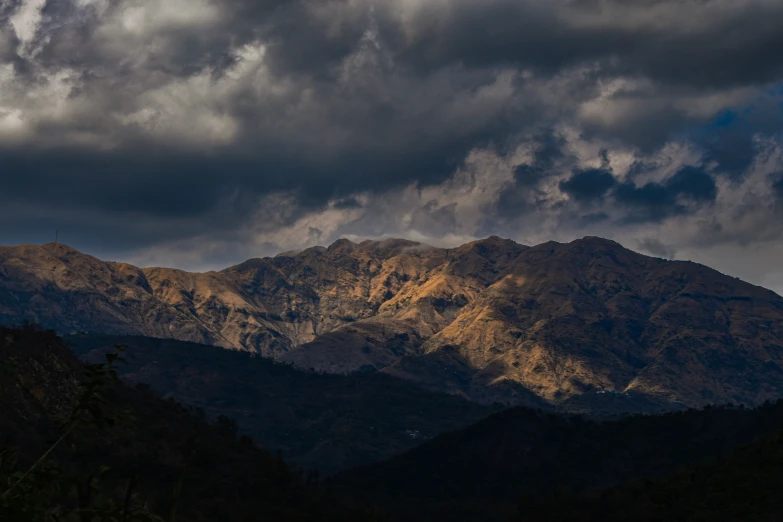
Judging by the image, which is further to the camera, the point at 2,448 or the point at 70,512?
the point at 2,448

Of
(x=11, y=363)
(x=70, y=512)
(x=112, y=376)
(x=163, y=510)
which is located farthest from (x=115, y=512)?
(x=163, y=510)

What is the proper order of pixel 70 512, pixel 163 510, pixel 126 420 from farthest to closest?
pixel 163 510 < pixel 126 420 < pixel 70 512

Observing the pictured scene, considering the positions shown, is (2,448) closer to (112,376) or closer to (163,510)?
(112,376)

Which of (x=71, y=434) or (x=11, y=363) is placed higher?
(x=11, y=363)

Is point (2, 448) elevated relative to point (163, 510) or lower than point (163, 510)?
elevated

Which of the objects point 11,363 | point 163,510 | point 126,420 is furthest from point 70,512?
point 163,510

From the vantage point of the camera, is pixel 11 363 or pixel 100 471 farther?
pixel 11 363

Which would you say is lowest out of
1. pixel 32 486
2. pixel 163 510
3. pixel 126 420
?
pixel 163 510

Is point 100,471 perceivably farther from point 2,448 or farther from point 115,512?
point 2,448

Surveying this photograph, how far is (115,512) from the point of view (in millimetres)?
22469

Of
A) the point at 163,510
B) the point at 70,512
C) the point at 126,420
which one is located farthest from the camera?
the point at 163,510

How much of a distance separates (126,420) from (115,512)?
219cm

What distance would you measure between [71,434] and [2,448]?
181 cm

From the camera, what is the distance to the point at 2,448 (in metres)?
23.9
